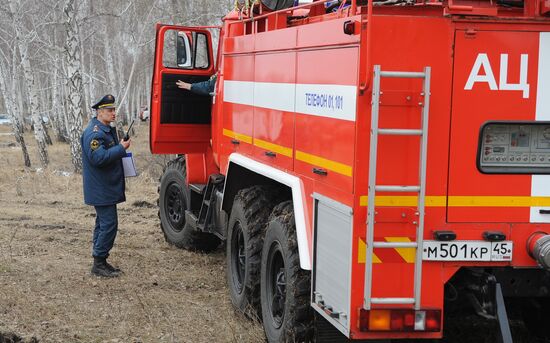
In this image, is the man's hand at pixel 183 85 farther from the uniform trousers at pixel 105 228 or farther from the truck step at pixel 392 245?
the truck step at pixel 392 245

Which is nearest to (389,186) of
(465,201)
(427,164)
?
(427,164)

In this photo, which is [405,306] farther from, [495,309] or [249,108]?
[249,108]

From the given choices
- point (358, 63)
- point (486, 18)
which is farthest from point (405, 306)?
point (486, 18)

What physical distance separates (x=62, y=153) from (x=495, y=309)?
1038 inches

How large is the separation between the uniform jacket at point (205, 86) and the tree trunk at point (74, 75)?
940 cm

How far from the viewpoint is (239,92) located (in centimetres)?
698

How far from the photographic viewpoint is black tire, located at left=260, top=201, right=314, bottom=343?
5.20 metres

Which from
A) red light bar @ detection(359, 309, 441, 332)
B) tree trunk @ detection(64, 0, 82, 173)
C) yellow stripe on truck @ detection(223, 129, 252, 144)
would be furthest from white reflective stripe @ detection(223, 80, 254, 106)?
tree trunk @ detection(64, 0, 82, 173)

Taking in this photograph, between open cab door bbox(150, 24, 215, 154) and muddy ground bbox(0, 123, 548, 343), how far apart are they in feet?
4.64

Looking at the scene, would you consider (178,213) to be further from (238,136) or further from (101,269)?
(238,136)

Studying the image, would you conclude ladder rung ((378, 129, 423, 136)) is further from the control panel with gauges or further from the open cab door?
the open cab door

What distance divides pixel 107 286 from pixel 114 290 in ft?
0.56

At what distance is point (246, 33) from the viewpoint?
285 inches

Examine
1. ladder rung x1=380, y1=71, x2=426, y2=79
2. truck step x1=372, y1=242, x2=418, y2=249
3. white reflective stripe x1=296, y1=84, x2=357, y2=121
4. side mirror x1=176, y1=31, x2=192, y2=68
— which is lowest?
truck step x1=372, y1=242, x2=418, y2=249
